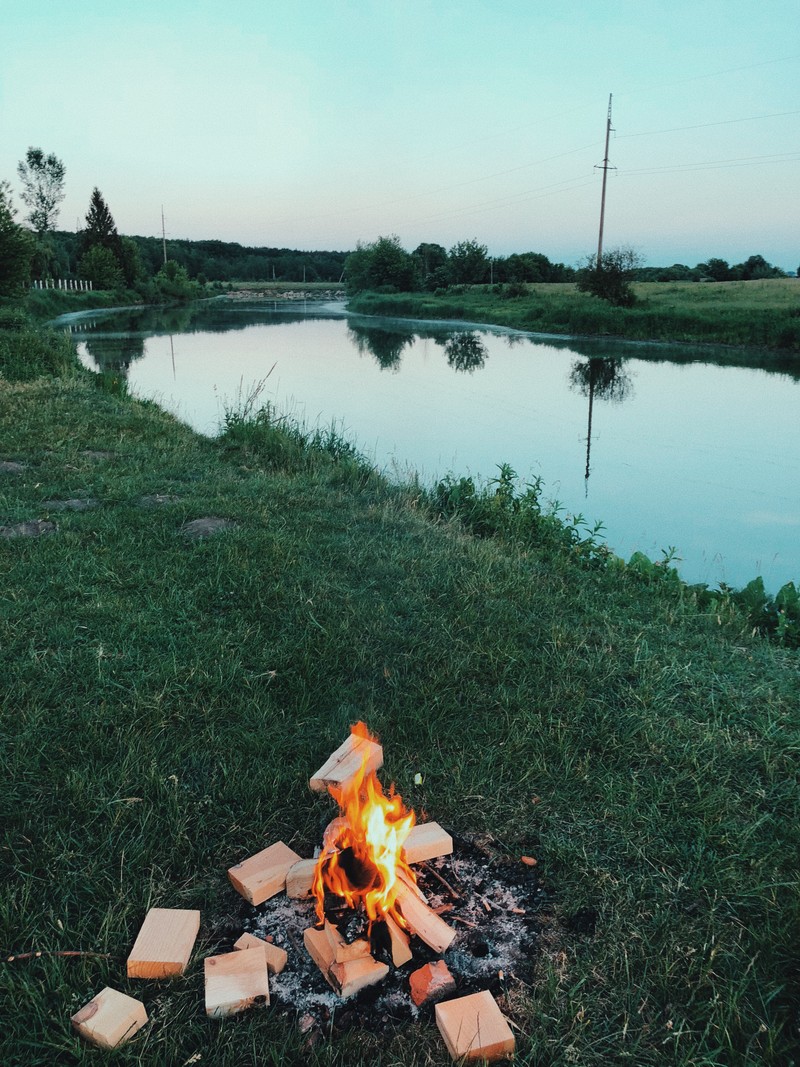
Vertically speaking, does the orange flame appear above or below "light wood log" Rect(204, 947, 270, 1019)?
above

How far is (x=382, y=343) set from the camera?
33531 millimetres

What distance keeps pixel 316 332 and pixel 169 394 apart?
23.3 meters

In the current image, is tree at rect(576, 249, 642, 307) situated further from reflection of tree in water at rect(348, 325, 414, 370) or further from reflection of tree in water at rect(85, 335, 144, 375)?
reflection of tree in water at rect(85, 335, 144, 375)

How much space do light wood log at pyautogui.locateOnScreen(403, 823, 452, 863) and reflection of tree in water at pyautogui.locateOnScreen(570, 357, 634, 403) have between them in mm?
17214

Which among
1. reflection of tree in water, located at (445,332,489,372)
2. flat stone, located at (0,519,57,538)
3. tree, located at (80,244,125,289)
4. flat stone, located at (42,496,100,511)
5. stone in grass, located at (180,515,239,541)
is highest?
tree, located at (80,244,125,289)

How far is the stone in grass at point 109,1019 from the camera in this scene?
5.94 feet

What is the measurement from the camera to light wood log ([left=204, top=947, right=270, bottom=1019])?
1917 mm

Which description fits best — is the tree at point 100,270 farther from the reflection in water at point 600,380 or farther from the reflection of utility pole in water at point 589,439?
the reflection of utility pole in water at point 589,439

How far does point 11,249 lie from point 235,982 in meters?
29.2

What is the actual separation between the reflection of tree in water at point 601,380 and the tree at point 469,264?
48636 mm

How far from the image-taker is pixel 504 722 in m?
3.26

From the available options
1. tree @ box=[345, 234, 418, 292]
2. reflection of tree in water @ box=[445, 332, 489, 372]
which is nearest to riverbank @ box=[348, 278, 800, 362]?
reflection of tree in water @ box=[445, 332, 489, 372]

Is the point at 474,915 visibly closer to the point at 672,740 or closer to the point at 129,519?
the point at 672,740

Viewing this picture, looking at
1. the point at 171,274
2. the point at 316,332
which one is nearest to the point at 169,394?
the point at 316,332
